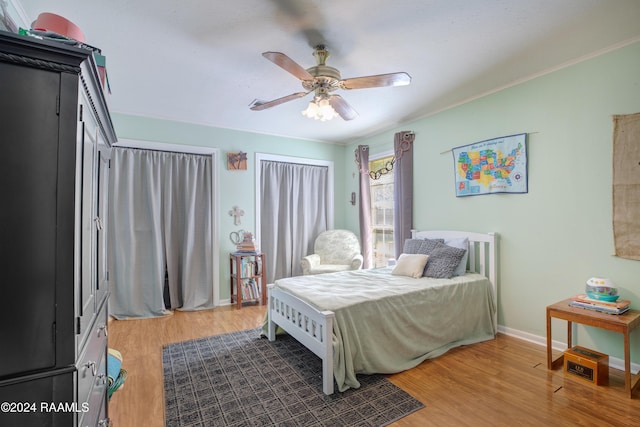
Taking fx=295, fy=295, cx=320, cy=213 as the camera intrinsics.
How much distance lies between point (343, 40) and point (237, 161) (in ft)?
8.47

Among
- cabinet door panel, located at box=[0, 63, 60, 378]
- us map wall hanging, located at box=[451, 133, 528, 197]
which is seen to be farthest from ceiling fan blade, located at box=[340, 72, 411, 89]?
cabinet door panel, located at box=[0, 63, 60, 378]

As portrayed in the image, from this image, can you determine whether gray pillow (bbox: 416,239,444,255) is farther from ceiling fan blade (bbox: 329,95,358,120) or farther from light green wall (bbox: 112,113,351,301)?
light green wall (bbox: 112,113,351,301)

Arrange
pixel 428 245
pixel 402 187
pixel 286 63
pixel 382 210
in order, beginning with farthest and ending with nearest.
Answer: pixel 382 210 → pixel 402 187 → pixel 428 245 → pixel 286 63

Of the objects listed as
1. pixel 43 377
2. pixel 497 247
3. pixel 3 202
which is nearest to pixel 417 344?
pixel 497 247

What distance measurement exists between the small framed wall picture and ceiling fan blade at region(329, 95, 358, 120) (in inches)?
82.0

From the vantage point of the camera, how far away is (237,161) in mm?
4309

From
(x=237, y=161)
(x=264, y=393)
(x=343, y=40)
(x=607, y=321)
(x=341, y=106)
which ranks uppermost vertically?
(x=343, y=40)

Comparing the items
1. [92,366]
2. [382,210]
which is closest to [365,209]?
[382,210]

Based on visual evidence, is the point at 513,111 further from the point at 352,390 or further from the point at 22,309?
the point at 22,309

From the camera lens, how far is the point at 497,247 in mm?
3100

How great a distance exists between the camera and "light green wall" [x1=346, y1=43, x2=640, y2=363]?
A: 2.37 metres

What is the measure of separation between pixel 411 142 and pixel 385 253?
176 cm

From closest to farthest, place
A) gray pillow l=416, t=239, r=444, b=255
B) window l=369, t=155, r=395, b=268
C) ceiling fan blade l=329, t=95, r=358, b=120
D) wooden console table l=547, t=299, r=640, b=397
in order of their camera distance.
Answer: wooden console table l=547, t=299, r=640, b=397 < ceiling fan blade l=329, t=95, r=358, b=120 < gray pillow l=416, t=239, r=444, b=255 < window l=369, t=155, r=395, b=268

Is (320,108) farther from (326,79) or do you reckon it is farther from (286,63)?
(286,63)
